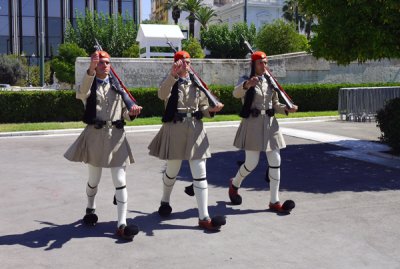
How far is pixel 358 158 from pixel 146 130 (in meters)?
7.77

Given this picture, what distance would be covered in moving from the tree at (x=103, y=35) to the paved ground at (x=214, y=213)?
24936mm

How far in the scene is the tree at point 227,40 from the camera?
50.6 metres

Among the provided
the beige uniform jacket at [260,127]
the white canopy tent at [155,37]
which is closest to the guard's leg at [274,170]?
the beige uniform jacket at [260,127]

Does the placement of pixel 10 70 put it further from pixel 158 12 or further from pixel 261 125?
pixel 158 12

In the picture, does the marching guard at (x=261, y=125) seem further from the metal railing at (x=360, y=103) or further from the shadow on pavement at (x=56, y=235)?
the metal railing at (x=360, y=103)

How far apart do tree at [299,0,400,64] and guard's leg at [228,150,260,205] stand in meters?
4.51

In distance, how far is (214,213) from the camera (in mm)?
6672

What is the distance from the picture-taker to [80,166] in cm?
1028

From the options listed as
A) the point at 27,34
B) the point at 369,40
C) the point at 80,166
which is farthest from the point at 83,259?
the point at 27,34

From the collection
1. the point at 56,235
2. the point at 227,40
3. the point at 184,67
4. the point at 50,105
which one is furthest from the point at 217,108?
the point at 227,40

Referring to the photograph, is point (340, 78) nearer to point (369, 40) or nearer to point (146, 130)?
point (146, 130)

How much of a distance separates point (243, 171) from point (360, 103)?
45.7 feet

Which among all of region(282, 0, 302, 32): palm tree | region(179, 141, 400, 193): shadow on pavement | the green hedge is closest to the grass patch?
the green hedge

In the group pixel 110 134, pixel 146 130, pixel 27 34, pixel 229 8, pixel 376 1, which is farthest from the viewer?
pixel 229 8
